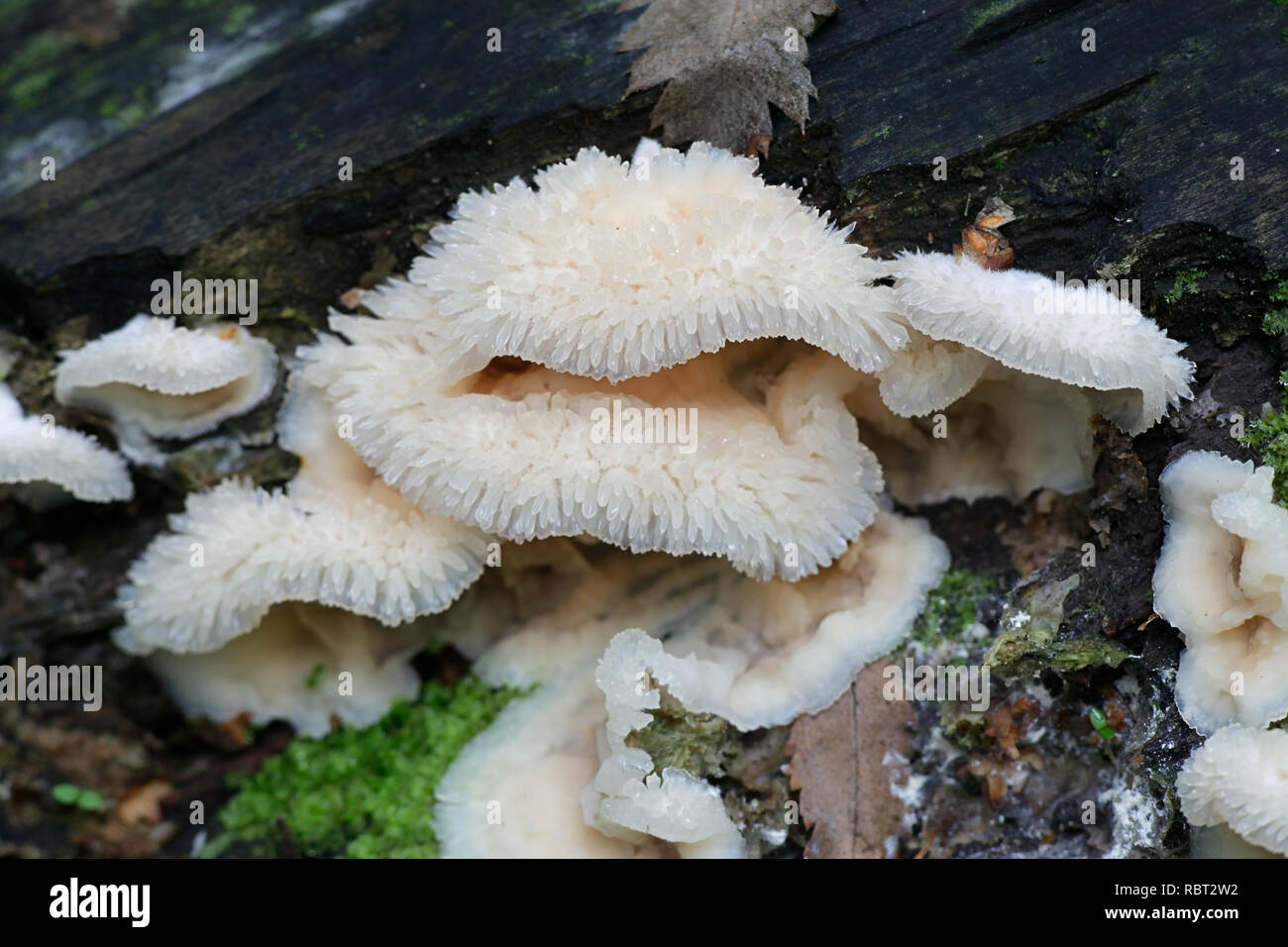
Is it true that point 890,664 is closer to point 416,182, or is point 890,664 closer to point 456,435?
point 456,435

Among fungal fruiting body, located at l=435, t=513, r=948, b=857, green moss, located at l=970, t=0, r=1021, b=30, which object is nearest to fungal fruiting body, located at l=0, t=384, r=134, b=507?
fungal fruiting body, located at l=435, t=513, r=948, b=857

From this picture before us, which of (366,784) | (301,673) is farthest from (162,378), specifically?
(366,784)

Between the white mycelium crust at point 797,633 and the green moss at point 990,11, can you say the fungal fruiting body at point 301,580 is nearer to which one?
the white mycelium crust at point 797,633

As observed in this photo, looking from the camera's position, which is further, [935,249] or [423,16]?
[423,16]

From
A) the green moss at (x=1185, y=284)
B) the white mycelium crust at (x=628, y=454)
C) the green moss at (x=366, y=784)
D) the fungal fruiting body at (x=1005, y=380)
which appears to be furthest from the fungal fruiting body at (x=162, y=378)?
the green moss at (x=1185, y=284)

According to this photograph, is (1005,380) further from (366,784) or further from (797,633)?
(366,784)

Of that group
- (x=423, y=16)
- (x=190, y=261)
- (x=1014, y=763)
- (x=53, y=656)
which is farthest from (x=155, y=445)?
(x=1014, y=763)
